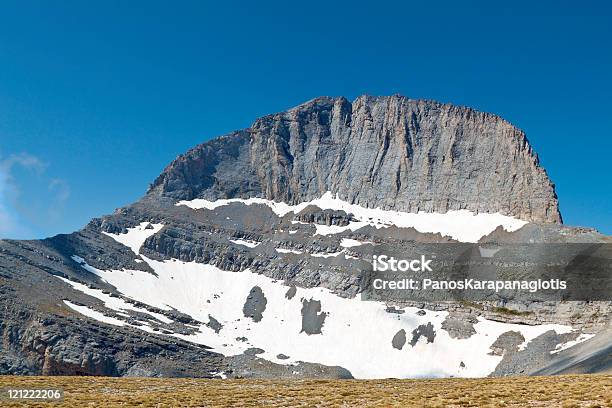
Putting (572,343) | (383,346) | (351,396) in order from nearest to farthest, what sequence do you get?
(351,396)
(572,343)
(383,346)

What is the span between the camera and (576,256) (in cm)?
17838

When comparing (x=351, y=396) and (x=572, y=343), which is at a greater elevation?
(x=572, y=343)

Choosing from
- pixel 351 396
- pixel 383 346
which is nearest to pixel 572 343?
pixel 383 346

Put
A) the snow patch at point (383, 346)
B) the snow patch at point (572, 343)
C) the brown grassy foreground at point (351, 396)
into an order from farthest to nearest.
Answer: the snow patch at point (383, 346) < the snow patch at point (572, 343) < the brown grassy foreground at point (351, 396)

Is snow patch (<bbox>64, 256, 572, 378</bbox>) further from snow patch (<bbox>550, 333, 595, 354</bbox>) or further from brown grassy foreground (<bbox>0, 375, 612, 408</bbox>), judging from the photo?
brown grassy foreground (<bbox>0, 375, 612, 408</bbox>)

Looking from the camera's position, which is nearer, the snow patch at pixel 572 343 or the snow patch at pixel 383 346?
the snow patch at pixel 572 343

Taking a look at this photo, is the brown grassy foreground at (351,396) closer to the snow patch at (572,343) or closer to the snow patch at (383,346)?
the snow patch at (572,343)

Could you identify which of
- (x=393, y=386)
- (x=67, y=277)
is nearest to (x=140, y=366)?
(x=67, y=277)

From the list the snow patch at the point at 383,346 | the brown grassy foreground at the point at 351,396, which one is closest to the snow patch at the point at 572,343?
the snow patch at the point at 383,346

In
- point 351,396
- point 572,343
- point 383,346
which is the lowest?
point 383,346

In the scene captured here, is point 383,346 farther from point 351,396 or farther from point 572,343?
point 351,396

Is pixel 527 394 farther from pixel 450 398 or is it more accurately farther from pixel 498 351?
pixel 498 351

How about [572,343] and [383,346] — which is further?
[383,346]

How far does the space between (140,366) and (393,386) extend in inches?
5137
